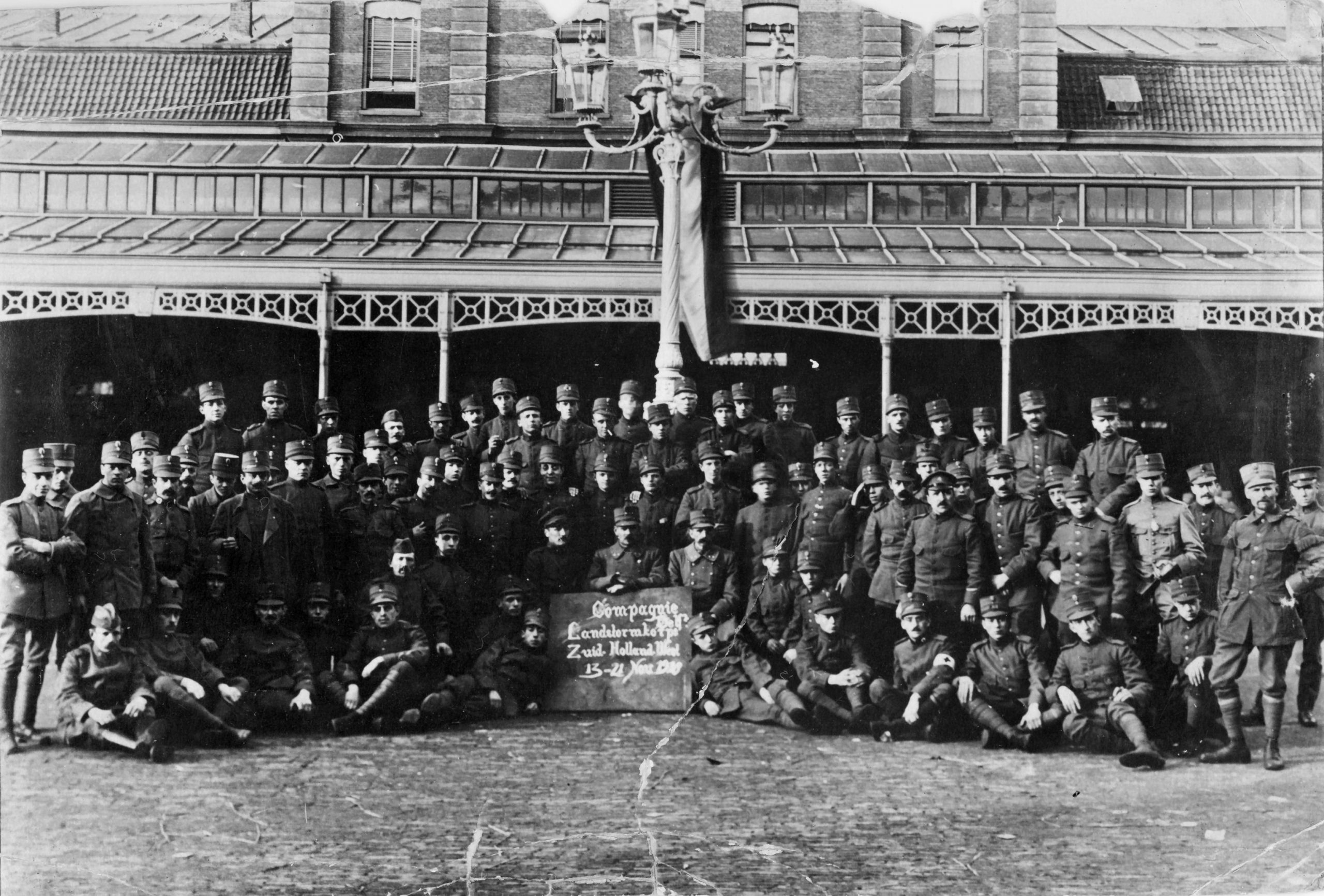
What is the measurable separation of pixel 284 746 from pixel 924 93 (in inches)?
189

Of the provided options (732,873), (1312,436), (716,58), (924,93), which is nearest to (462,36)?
(716,58)

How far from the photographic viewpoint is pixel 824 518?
663 cm

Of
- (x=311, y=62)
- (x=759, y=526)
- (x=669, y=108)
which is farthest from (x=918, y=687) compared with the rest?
(x=311, y=62)

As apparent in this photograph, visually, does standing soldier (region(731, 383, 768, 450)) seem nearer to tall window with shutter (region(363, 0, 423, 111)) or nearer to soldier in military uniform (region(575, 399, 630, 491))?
soldier in military uniform (region(575, 399, 630, 491))

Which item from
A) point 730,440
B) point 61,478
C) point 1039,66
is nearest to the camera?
point 61,478

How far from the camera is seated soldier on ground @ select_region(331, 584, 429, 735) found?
19.8 feet

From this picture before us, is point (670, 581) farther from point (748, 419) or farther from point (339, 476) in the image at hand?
point (339, 476)

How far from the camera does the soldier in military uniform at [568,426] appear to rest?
7027mm

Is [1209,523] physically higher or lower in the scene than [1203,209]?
lower

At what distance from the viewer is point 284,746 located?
593cm

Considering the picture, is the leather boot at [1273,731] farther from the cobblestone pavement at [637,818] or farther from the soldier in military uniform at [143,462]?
the soldier in military uniform at [143,462]

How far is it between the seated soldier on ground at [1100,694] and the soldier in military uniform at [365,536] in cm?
347

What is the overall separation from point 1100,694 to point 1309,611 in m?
1.33

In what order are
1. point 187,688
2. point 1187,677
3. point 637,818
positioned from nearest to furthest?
point 637,818 → point 187,688 → point 1187,677
